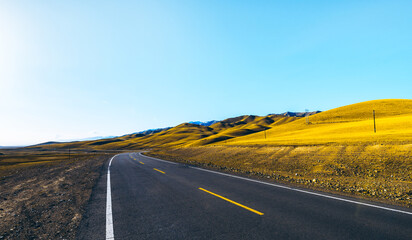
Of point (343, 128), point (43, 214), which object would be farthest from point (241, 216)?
point (343, 128)

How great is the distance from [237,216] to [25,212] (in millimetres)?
7773

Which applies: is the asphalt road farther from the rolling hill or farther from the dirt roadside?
the rolling hill

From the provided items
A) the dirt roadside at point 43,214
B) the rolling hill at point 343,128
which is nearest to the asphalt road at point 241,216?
the dirt roadside at point 43,214

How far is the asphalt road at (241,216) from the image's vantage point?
4945 millimetres

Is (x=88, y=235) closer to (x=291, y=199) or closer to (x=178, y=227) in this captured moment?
(x=178, y=227)

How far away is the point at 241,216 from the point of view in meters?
6.07

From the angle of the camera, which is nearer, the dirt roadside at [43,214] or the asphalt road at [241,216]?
the asphalt road at [241,216]

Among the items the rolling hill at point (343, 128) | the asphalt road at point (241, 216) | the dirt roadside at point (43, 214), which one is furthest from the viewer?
the rolling hill at point (343, 128)

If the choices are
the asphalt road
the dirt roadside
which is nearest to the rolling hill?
the asphalt road

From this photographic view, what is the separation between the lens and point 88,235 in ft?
16.6

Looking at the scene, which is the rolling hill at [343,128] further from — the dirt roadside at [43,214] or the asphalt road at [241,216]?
the dirt roadside at [43,214]

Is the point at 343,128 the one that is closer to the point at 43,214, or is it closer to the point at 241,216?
A: the point at 241,216

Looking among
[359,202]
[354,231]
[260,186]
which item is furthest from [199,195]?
[359,202]

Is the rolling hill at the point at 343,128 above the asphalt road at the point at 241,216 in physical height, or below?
above
